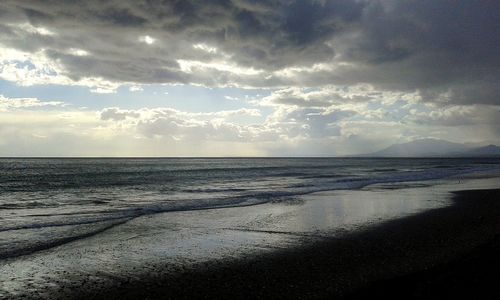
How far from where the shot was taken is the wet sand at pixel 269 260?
8.94 metres

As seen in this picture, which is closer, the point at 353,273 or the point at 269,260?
the point at 353,273

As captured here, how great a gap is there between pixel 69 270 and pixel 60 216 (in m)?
12.7

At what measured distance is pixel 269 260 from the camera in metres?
11.7

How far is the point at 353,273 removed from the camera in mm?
10156

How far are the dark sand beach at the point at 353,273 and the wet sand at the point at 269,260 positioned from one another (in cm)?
3

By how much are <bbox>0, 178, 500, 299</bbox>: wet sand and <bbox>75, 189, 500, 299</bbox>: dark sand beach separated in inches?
1.0

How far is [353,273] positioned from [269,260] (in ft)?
8.96

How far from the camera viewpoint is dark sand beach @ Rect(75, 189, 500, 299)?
8625mm

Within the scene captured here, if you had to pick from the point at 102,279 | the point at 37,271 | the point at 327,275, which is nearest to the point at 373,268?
the point at 327,275

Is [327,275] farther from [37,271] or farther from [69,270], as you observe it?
[37,271]

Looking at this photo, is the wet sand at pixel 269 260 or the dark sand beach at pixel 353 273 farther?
the wet sand at pixel 269 260

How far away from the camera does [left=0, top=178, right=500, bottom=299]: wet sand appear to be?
8.94 metres

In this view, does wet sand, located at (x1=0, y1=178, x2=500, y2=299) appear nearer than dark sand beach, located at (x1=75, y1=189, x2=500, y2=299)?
No

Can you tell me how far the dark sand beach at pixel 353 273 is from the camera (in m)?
8.62
